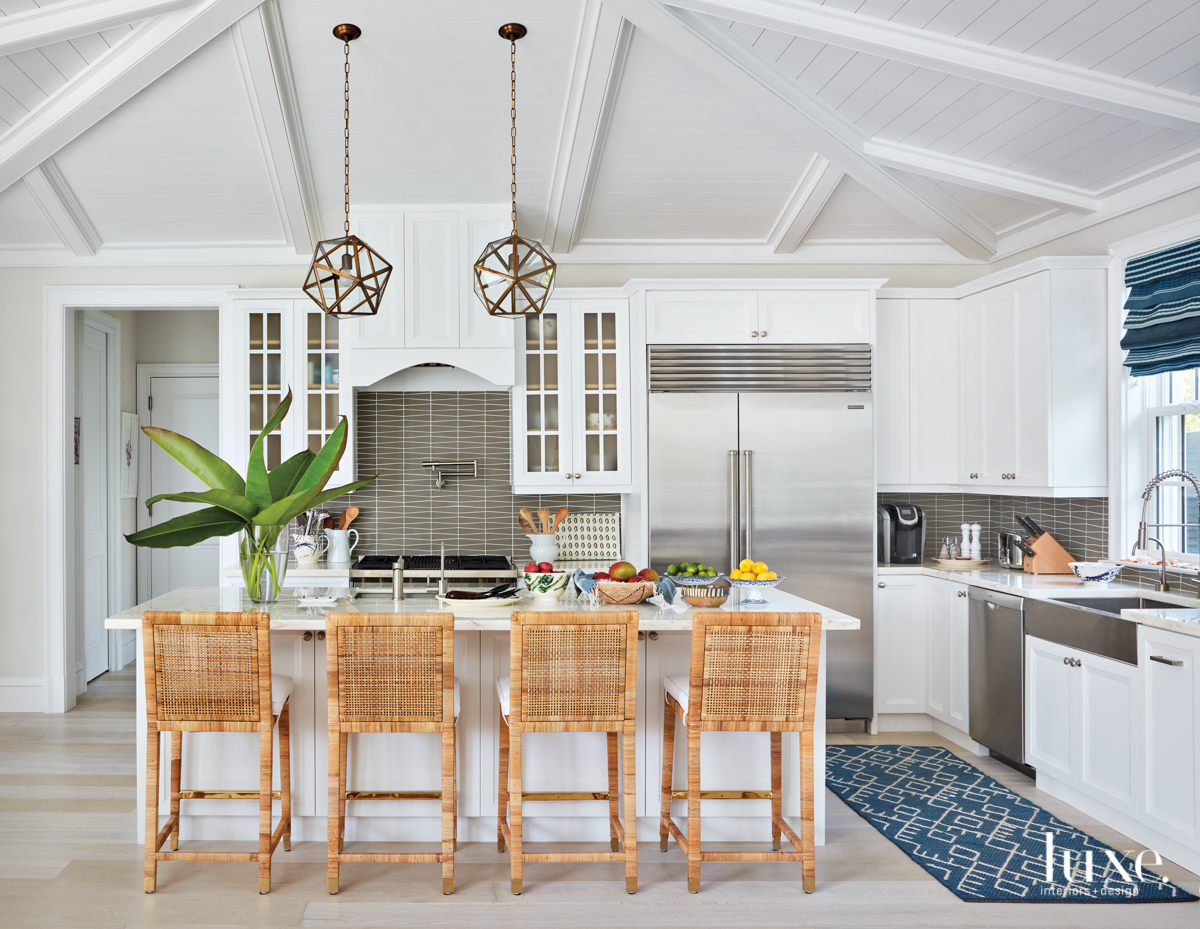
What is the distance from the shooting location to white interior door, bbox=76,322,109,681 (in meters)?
5.77

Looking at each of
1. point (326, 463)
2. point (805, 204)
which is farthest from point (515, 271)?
point (805, 204)

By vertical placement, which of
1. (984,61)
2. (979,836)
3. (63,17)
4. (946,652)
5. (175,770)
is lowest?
(979,836)

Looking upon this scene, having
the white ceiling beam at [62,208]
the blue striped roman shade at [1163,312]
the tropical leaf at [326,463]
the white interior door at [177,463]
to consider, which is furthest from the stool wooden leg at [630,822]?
the white interior door at [177,463]

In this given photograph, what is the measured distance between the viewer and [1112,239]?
4.35 m

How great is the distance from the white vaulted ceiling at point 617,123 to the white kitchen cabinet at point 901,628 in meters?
2.02

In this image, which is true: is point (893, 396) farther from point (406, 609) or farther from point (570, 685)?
point (406, 609)

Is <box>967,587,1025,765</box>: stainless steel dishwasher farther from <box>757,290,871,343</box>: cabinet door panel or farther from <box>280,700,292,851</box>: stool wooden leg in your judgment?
<box>280,700,292,851</box>: stool wooden leg

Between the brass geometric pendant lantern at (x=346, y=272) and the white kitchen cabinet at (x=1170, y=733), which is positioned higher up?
the brass geometric pendant lantern at (x=346, y=272)

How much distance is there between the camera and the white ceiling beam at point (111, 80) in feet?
11.8

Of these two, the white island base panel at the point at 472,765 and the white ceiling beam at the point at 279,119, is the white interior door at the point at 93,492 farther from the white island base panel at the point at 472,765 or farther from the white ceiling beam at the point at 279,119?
the white island base panel at the point at 472,765

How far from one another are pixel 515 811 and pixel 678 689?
0.70 meters

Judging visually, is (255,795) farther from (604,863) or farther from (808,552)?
(808,552)

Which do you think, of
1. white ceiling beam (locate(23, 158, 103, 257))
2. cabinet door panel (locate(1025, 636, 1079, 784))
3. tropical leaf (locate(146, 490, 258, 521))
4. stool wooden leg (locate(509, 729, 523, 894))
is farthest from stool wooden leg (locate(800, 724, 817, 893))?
white ceiling beam (locate(23, 158, 103, 257))

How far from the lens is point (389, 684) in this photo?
2906 millimetres
